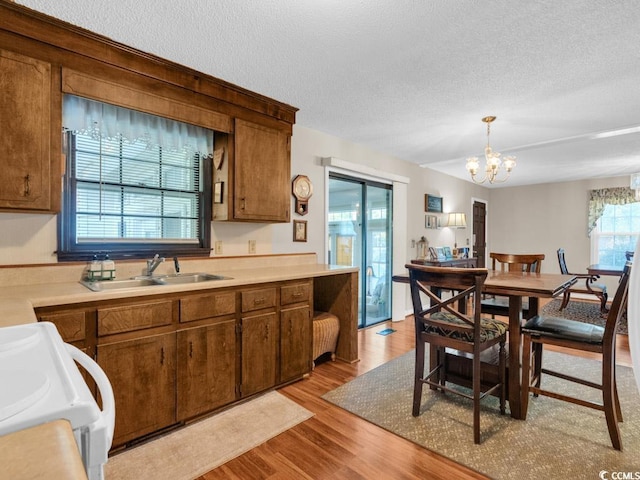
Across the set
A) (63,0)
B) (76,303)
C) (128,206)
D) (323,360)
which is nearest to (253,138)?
(128,206)

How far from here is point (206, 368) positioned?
212 cm

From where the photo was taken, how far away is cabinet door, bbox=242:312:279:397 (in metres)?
2.33

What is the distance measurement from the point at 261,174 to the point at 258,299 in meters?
1.08

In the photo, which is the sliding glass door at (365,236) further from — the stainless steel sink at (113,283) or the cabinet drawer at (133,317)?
the cabinet drawer at (133,317)

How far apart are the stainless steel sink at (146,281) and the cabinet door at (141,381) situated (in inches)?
14.2

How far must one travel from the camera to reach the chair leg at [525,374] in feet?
6.76

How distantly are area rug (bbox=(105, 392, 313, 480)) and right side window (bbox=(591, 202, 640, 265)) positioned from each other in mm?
6743

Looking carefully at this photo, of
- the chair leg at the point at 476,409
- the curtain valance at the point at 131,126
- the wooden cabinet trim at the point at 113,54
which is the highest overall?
the wooden cabinet trim at the point at 113,54

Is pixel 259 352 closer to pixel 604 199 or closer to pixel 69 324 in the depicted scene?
pixel 69 324

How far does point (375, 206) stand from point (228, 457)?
11.0 feet

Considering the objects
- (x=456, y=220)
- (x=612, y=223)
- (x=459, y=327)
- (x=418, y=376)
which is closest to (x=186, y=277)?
(x=418, y=376)

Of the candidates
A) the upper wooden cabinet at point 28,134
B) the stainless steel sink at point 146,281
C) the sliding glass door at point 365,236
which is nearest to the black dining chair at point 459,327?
the stainless steel sink at point 146,281

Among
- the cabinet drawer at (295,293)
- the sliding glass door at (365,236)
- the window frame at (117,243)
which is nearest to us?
the window frame at (117,243)

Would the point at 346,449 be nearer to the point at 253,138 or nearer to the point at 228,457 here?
the point at 228,457
